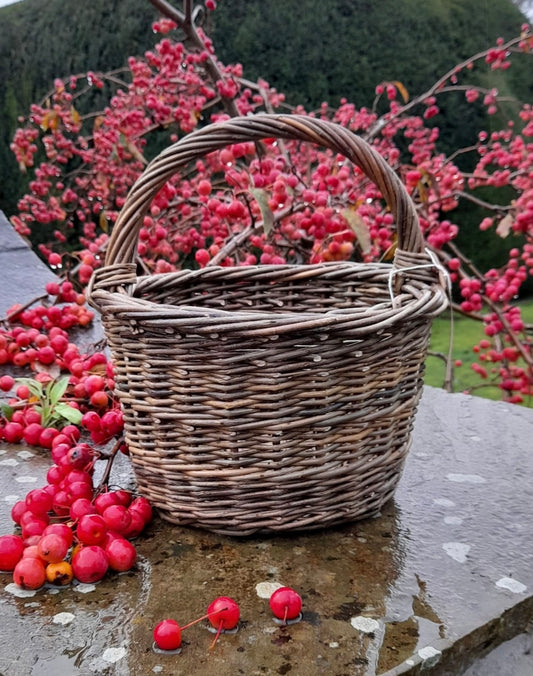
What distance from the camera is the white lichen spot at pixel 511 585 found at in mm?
887

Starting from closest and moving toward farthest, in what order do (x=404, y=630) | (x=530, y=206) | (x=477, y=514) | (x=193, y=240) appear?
(x=404, y=630) → (x=477, y=514) → (x=530, y=206) → (x=193, y=240)

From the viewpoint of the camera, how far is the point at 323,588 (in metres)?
0.87

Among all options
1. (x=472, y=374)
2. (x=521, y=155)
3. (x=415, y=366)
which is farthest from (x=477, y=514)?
(x=472, y=374)

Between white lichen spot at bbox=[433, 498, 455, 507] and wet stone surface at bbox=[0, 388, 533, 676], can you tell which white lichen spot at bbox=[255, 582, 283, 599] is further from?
white lichen spot at bbox=[433, 498, 455, 507]

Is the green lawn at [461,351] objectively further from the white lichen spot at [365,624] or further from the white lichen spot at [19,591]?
the white lichen spot at [19,591]

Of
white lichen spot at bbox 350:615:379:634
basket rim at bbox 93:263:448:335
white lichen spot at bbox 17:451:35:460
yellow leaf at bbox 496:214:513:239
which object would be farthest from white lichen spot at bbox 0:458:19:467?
yellow leaf at bbox 496:214:513:239

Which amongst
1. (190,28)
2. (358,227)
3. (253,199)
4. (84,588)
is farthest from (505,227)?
(84,588)

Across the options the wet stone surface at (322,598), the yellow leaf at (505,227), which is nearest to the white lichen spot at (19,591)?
the wet stone surface at (322,598)

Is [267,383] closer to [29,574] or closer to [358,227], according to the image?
[29,574]

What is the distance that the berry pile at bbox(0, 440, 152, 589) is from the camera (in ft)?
2.85

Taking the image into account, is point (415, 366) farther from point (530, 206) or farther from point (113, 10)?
point (113, 10)

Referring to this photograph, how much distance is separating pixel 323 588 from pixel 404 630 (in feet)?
0.41

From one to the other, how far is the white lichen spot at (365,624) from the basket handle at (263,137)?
582 mm

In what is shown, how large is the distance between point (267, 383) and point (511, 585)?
45cm
